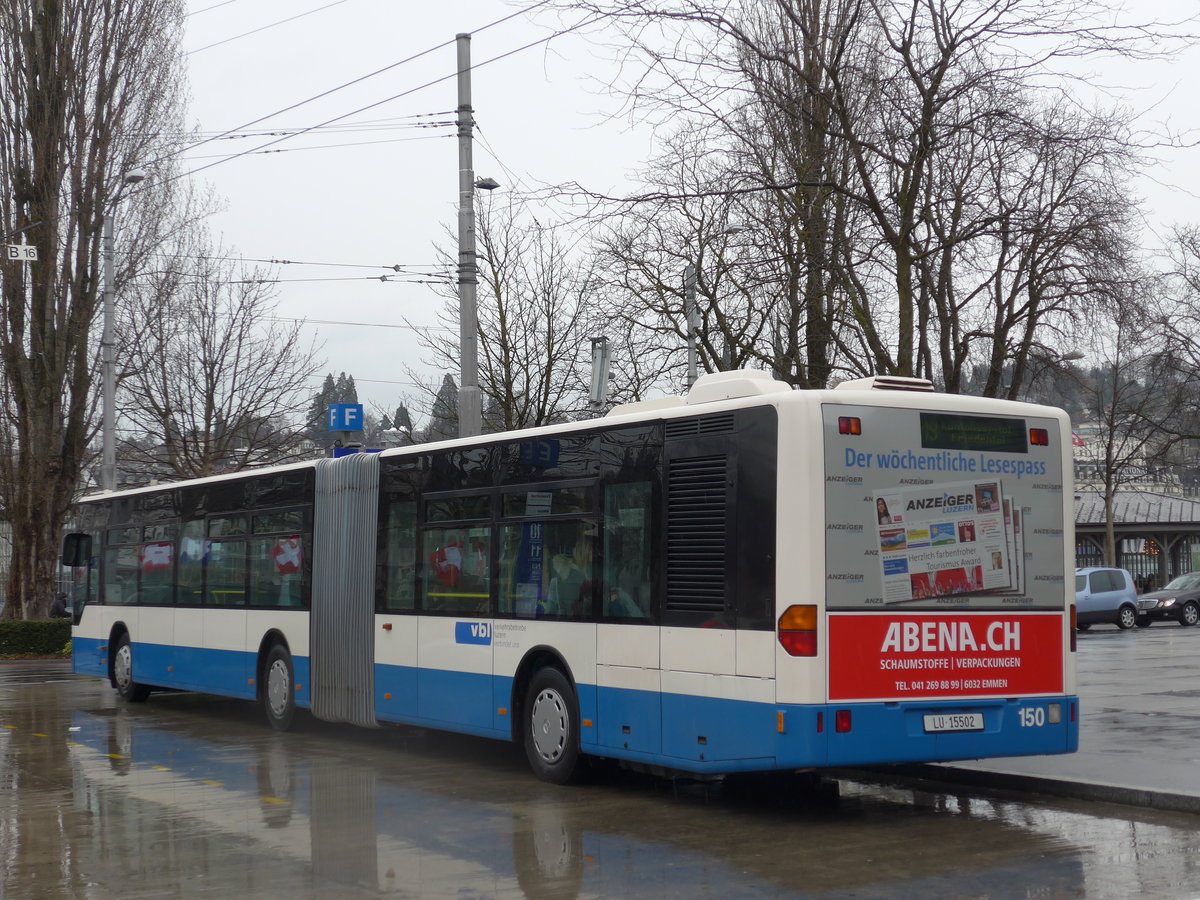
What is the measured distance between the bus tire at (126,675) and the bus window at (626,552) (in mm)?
10656

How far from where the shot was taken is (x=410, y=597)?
13.4 m

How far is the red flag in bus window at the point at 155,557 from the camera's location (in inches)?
731

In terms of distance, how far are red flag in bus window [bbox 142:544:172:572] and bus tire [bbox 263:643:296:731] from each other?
127 inches

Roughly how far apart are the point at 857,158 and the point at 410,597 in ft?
18.9

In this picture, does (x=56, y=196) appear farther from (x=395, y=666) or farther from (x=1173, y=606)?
(x=1173, y=606)

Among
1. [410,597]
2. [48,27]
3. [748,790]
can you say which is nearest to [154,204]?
[48,27]

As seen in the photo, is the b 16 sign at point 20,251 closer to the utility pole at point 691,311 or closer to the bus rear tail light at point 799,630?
the utility pole at point 691,311

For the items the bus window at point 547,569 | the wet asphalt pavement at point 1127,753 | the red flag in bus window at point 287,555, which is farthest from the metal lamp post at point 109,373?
the bus window at point 547,569

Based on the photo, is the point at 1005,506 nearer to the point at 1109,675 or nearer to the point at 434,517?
the point at 434,517

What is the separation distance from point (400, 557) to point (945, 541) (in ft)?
19.0

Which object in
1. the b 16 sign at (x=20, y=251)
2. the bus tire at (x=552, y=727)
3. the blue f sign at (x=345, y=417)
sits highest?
the b 16 sign at (x=20, y=251)

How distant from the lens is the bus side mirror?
2069 cm

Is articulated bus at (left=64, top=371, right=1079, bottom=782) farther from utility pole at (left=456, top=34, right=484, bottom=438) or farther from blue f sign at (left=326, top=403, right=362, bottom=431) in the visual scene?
blue f sign at (left=326, top=403, right=362, bottom=431)

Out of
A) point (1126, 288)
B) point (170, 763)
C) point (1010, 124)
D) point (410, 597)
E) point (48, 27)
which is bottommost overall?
point (170, 763)
